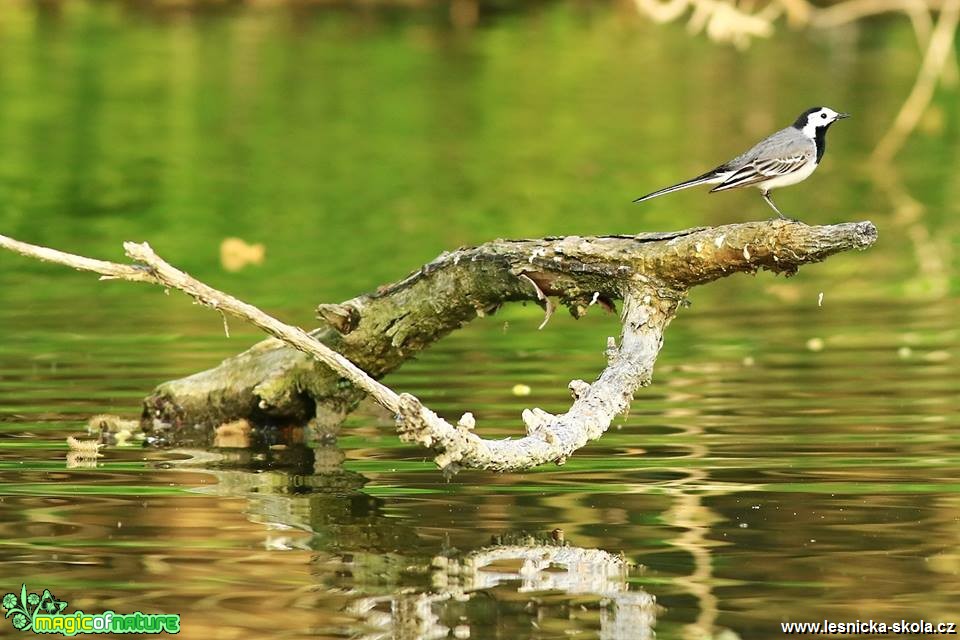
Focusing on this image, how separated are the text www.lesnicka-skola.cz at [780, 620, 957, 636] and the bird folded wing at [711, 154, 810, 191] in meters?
3.04

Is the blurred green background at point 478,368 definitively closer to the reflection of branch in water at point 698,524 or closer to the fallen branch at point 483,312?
the reflection of branch in water at point 698,524

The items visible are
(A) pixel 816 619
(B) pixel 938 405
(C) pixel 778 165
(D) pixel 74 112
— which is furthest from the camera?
(D) pixel 74 112

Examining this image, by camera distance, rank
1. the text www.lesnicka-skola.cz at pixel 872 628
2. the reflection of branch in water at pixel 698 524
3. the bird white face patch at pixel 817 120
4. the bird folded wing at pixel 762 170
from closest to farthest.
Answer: the text www.lesnicka-skola.cz at pixel 872 628
the reflection of branch in water at pixel 698 524
the bird folded wing at pixel 762 170
the bird white face patch at pixel 817 120

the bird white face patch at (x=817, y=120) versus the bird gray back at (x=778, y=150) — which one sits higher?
the bird white face patch at (x=817, y=120)

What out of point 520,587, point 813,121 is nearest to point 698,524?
point 520,587

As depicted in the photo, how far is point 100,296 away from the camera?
14992mm

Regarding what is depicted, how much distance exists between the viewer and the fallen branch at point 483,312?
791 cm

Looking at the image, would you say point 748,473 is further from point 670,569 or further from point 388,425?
point 388,425

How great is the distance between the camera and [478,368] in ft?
39.0

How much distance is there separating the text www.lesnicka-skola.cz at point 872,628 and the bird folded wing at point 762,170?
9.96 ft

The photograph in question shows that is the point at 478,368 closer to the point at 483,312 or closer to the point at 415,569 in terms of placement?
the point at 483,312

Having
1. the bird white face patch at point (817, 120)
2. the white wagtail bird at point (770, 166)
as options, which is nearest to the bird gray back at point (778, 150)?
the white wagtail bird at point (770, 166)

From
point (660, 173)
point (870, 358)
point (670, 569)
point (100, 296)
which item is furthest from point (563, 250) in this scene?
point (660, 173)

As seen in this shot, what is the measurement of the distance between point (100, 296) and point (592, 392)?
296 inches
